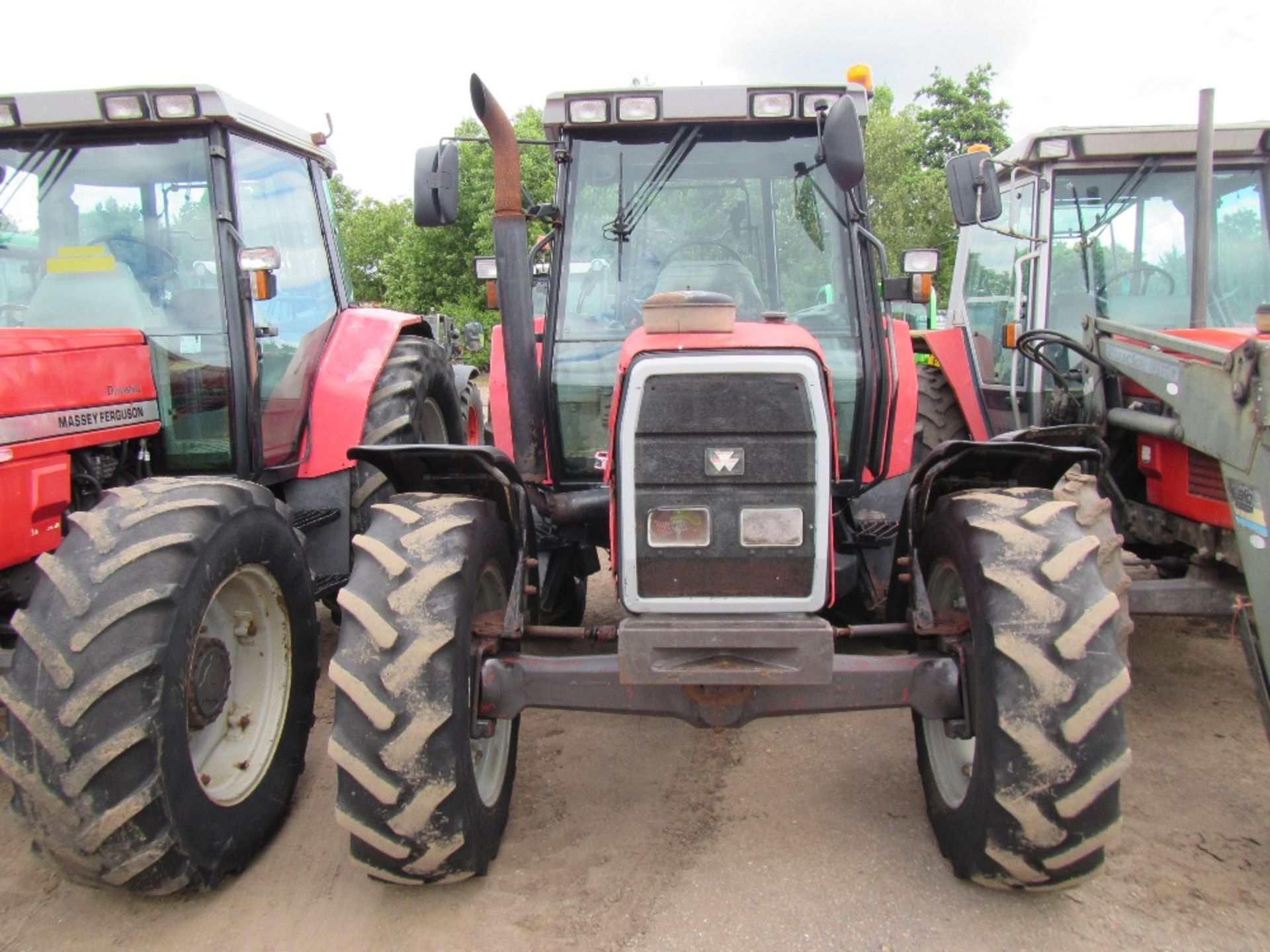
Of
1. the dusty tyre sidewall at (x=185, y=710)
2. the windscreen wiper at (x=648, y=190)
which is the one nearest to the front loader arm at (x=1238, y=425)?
the windscreen wiper at (x=648, y=190)

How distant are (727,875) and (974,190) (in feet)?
9.44

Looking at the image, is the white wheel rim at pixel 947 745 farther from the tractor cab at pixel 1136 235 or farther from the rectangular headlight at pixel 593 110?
the tractor cab at pixel 1136 235

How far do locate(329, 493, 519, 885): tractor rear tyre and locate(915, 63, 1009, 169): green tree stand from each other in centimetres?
2422

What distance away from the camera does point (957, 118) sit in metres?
24.7

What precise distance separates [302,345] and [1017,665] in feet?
12.1

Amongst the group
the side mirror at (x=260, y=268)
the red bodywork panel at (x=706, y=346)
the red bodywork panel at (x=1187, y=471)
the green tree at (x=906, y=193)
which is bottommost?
the red bodywork panel at (x=1187, y=471)

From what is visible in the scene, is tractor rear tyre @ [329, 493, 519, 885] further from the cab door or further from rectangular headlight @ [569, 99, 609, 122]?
the cab door

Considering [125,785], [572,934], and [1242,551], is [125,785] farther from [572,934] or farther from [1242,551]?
[1242,551]

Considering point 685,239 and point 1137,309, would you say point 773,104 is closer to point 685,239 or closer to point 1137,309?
point 685,239

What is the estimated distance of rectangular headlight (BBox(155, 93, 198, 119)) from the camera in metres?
4.07

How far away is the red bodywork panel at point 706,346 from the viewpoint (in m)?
2.90

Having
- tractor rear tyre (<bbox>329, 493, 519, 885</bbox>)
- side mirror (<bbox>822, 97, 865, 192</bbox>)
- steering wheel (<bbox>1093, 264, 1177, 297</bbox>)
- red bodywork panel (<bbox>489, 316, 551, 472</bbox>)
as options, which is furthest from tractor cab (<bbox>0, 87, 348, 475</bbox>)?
steering wheel (<bbox>1093, 264, 1177, 297</bbox>)

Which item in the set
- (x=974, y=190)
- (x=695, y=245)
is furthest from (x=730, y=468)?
(x=974, y=190)

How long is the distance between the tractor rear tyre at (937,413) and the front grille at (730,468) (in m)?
2.62
